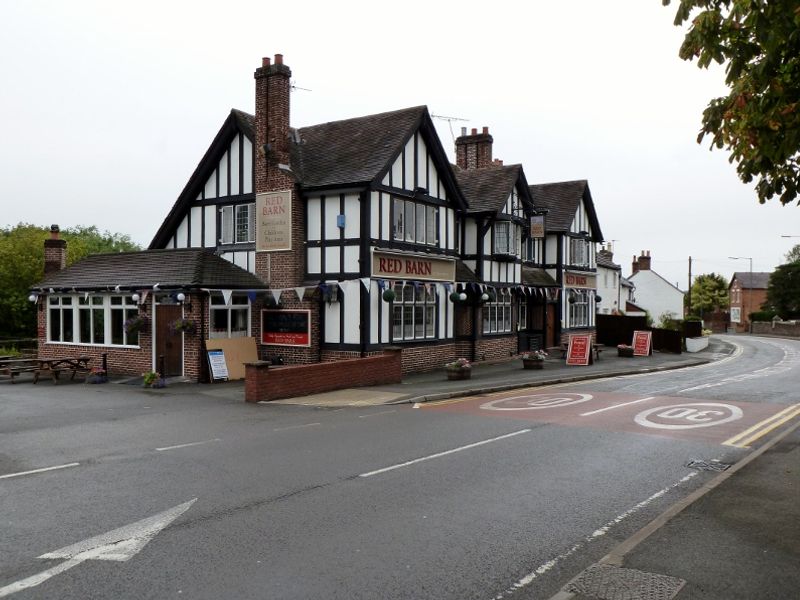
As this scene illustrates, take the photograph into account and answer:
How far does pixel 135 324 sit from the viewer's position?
21.3m

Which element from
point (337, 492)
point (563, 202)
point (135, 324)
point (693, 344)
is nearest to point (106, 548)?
point (337, 492)

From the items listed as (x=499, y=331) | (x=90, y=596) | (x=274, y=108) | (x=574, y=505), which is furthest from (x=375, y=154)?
(x=90, y=596)

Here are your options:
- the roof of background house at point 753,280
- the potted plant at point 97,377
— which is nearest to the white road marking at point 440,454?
the potted plant at point 97,377

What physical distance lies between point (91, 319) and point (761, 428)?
823 inches

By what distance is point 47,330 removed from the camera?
25312mm

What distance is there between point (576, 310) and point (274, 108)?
20.8m

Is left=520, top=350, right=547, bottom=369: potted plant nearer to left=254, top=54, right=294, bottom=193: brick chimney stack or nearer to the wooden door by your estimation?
left=254, top=54, right=294, bottom=193: brick chimney stack

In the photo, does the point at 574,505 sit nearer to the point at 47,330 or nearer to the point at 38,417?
the point at 38,417

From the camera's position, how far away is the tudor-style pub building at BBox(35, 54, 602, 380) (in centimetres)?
2189

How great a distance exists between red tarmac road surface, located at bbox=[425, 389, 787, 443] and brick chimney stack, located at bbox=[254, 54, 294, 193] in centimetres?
1055

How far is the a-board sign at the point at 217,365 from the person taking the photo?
20859mm

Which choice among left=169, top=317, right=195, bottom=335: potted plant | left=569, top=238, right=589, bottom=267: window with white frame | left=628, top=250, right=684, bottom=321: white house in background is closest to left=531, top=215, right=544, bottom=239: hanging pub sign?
left=569, top=238, right=589, bottom=267: window with white frame

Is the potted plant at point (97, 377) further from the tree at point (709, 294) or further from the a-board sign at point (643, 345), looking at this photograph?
the tree at point (709, 294)

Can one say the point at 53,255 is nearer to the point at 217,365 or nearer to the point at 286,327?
the point at 217,365
